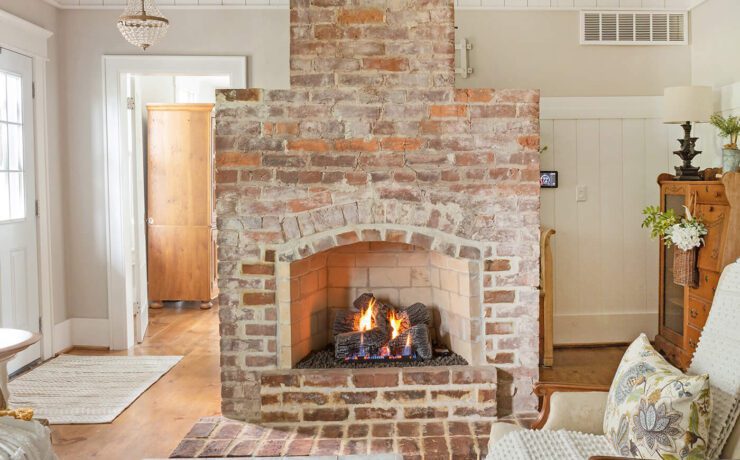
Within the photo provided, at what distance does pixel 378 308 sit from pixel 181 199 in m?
3.49

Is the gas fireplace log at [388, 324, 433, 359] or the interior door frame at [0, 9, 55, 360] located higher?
the interior door frame at [0, 9, 55, 360]

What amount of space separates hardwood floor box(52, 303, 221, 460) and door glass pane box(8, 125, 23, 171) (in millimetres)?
1426

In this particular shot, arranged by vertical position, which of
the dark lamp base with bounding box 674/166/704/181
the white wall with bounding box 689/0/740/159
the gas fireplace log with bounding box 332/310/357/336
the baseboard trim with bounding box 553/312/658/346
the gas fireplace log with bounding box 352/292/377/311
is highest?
the white wall with bounding box 689/0/740/159

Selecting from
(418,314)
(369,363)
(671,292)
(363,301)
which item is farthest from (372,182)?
(671,292)

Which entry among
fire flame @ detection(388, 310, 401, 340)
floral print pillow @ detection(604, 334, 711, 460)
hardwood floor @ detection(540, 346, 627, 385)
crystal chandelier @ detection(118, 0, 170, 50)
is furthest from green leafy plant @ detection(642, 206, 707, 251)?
crystal chandelier @ detection(118, 0, 170, 50)

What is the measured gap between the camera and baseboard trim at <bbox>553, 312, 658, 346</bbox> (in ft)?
16.5

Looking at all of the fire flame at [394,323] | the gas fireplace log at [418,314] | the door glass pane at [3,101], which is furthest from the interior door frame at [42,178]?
the gas fireplace log at [418,314]

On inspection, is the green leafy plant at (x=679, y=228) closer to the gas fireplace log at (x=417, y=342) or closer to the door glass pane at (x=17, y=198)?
the gas fireplace log at (x=417, y=342)

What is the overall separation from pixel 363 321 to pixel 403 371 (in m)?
0.44

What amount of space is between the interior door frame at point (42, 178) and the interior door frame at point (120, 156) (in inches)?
15.8

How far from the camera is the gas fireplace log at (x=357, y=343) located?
3.58m

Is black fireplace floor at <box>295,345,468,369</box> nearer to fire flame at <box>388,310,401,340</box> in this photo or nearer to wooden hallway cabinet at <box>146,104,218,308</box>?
fire flame at <box>388,310,401,340</box>

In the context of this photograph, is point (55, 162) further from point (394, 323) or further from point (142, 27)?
point (394, 323)

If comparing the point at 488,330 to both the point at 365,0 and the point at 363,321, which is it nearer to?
the point at 363,321
